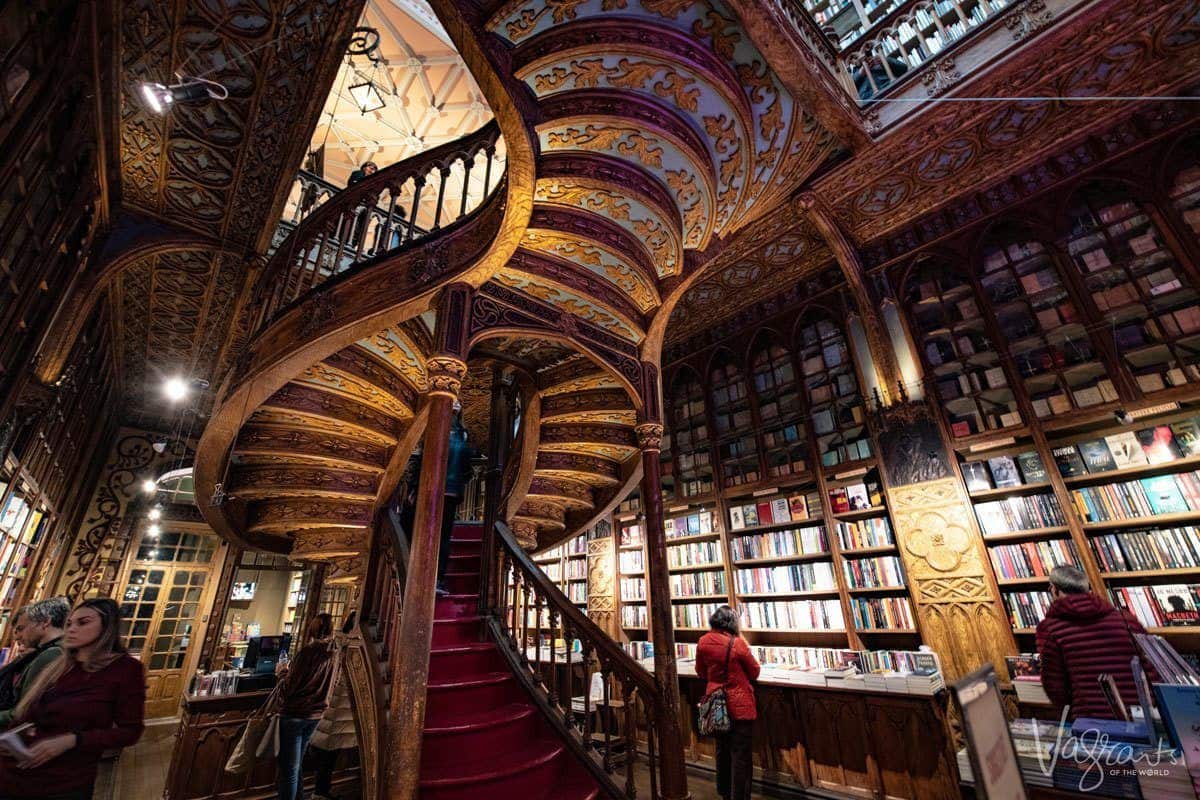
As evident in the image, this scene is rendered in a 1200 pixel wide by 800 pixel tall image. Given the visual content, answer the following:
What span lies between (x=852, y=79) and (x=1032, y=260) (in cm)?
207

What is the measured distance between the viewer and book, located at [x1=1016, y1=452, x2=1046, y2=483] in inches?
132

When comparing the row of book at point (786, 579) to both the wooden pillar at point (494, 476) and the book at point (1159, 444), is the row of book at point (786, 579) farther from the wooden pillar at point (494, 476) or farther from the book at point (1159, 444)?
the wooden pillar at point (494, 476)

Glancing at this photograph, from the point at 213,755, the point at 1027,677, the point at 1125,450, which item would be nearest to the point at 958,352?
the point at 1125,450

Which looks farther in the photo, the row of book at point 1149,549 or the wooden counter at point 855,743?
the wooden counter at point 855,743

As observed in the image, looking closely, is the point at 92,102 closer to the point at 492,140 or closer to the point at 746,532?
the point at 492,140

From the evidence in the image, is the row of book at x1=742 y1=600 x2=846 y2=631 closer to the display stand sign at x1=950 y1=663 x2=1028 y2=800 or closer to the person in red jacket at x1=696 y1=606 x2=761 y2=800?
the person in red jacket at x1=696 y1=606 x2=761 y2=800

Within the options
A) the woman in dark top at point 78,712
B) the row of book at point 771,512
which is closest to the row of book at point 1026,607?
the row of book at point 771,512

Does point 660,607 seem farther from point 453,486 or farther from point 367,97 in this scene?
point 367,97

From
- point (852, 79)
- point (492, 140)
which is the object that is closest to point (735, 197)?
point (492, 140)

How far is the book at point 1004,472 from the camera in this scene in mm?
3455

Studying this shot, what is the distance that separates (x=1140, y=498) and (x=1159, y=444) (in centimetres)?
36

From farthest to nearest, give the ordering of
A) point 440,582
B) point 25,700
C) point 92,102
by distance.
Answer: point 440,582 → point 92,102 → point 25,700

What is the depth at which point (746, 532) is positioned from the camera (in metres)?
4.62

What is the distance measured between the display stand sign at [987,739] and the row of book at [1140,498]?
3.36 meters
